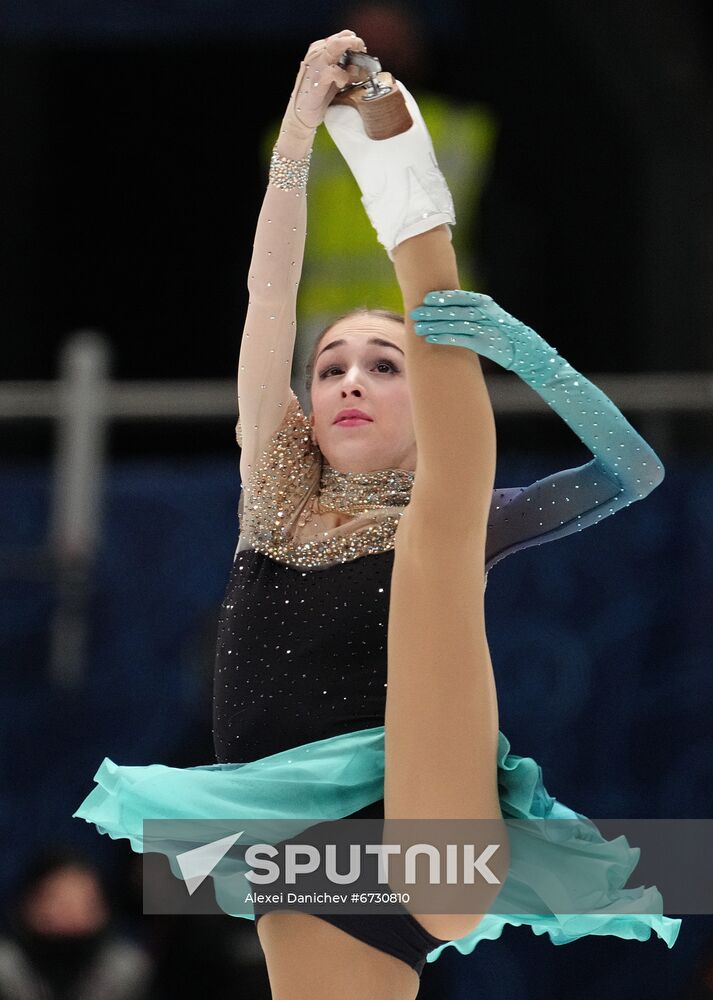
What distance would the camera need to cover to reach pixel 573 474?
239cm

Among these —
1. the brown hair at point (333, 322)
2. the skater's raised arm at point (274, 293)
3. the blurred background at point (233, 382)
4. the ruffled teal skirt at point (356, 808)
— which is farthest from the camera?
the blurred background at point (233, 382)

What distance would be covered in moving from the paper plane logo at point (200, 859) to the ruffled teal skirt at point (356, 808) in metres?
0.02

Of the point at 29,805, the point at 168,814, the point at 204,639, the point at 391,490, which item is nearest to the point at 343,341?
the point at 391,490

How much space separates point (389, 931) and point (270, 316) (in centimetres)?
92

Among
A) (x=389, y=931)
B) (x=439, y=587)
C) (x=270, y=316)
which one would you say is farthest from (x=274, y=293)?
(x=389, y=931)

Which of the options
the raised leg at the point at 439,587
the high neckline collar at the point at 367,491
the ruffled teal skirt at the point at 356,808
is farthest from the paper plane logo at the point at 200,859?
the high neckline collar at the point at 367,491

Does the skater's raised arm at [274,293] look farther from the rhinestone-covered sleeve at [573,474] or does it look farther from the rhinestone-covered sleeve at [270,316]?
the rhinestone-covered sleeve at [573,474]

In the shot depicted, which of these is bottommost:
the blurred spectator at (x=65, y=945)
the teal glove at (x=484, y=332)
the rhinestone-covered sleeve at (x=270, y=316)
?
the blurred spectator at (x=65, y=945)

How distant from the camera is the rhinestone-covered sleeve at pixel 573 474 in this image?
7.23 feet

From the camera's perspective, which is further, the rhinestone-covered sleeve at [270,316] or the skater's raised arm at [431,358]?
the rhinestone-covered sleeve at [270,316]

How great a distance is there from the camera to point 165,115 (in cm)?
541

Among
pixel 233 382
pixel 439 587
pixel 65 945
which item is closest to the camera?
pixel 439 587

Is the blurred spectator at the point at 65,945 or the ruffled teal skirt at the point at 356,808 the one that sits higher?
the ruffled teal skirt at the point at 356,808

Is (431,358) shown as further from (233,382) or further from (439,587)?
(233,382)
